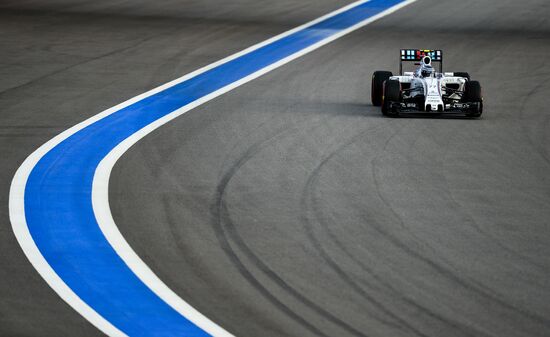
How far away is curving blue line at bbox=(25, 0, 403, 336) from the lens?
10.6 meters

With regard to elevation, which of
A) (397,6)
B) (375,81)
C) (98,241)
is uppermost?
(397,6)

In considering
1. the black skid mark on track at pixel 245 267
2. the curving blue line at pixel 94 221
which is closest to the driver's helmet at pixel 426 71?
the curving blue line at pixel 94 221

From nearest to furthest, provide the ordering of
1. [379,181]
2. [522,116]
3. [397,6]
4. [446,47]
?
1. [379,181]
2. [522,116]
3. [446,47]
4. [397,6]

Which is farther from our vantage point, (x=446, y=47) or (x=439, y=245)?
(x=446, y=47)

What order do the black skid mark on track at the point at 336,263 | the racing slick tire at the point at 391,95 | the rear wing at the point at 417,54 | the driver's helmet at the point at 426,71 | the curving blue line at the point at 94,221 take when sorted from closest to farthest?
the black skid mark on track at the point at 336,263 < the curving blue line at the point at 94,221 < the racing slick tire at the point at 391,95 < the driver's helmet at the point at 426,71 < the rear wing at the point at 417,54

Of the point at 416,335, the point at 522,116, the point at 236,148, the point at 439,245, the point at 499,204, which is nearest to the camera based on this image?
the point at 416,335

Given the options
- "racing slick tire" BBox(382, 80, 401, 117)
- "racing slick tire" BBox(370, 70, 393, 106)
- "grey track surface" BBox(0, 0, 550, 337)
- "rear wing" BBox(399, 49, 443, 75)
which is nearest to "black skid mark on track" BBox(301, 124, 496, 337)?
"grey track surface" BBox(0, 0, 550, 337)

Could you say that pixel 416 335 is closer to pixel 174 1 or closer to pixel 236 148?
pixel 236 148

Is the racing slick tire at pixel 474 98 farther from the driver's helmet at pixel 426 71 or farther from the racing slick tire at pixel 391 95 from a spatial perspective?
the racing slick tire at pixel 391 95

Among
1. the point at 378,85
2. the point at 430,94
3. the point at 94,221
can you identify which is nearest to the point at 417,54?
the point at 378,85

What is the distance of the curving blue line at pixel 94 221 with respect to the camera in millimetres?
10648

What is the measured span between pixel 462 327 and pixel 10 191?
698cm

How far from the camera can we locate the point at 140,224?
13406mm

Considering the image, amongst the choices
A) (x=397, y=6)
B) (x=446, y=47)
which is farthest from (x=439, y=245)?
(x=397, y=6)
